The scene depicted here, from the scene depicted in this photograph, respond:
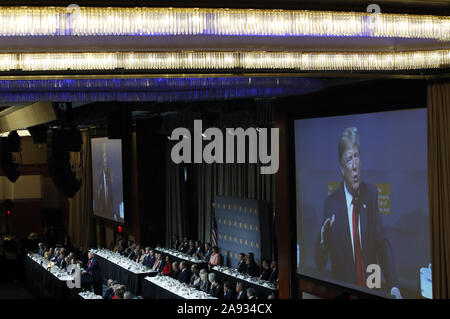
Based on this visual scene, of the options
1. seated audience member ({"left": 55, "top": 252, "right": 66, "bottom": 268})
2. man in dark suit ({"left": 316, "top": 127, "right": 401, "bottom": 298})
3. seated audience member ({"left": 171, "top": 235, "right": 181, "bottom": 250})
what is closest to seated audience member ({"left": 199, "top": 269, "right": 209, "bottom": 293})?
man in dark suit ({"left": 316, "top": 127, "right": 401, "bottom": 298})

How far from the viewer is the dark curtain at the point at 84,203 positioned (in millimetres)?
19219

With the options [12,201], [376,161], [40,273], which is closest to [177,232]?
[40,273]

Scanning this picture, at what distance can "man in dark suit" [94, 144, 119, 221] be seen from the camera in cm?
1694

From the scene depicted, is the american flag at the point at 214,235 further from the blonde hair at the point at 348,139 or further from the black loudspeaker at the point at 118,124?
the blonde hair at the point at 348,139

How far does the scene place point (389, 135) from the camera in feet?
23.1

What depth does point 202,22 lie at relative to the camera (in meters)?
3.59

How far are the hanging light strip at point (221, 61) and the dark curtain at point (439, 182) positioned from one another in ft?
2.56

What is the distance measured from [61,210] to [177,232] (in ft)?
31.3

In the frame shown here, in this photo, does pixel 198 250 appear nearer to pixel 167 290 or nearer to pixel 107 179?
pixel 167 290

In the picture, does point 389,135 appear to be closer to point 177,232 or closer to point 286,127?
point 286,127

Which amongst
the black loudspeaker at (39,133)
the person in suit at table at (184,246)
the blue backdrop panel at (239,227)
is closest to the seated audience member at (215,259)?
the blue backdrop panel at (239,227)
